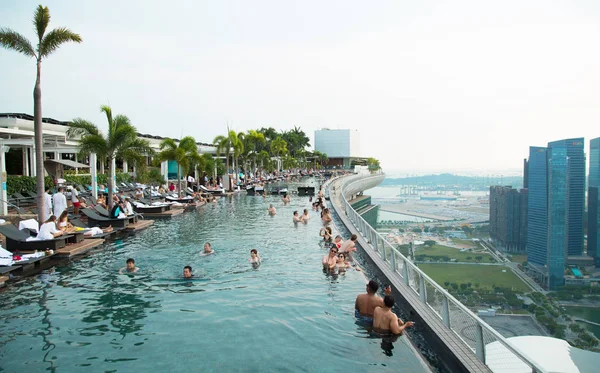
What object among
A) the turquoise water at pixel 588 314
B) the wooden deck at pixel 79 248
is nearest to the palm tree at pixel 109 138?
the wooden deck at pixel 79 248

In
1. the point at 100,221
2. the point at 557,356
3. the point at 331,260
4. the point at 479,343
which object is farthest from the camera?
the point at 100,221

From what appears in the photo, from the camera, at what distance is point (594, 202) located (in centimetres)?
3341

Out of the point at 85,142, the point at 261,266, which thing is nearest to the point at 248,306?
the point at 261,266

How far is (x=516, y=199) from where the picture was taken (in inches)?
1480

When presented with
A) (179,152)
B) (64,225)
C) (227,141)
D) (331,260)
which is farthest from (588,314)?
(227,141)

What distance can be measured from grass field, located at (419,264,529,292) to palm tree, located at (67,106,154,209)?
62.4 feet

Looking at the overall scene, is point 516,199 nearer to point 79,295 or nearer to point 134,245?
point 134,245

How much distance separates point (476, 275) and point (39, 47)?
2704 cm

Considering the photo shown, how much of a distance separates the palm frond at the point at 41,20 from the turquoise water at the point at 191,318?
7514 millimetres

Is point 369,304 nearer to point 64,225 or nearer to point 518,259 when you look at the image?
point 64,225

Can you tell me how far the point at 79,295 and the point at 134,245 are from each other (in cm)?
576

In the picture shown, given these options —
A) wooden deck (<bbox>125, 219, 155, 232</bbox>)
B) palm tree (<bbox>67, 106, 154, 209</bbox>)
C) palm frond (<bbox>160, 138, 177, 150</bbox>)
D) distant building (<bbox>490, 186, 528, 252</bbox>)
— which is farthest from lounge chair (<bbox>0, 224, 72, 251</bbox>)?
distant building (<bbox>490, 186, 528, 252</bbox>)

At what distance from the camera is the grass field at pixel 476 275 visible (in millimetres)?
27562

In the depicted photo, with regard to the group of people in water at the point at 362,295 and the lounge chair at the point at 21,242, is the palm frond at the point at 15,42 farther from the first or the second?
the group of people in water at the point at 362,295
